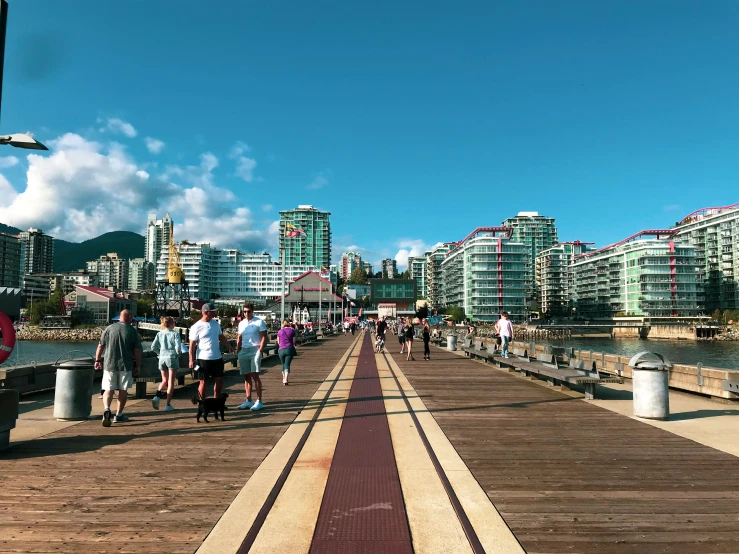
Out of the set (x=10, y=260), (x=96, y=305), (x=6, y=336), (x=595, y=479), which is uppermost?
(x=10, y=260)

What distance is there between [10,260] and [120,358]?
611 feet

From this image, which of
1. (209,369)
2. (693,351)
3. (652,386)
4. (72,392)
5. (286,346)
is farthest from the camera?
(693,351)

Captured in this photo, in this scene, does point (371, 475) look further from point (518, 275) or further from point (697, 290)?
point (697, 290)

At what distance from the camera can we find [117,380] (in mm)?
8055

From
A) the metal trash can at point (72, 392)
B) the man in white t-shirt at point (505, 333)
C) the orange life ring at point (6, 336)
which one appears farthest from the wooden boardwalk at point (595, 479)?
the man in white t-shirt at point (505, 333)

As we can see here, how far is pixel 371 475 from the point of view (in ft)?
17.9

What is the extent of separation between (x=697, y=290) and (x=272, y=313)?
356ft

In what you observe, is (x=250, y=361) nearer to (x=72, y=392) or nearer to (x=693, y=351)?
(x=72, y=392)

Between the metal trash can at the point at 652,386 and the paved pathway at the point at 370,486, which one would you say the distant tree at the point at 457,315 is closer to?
the metal trash can at the point at 652,386

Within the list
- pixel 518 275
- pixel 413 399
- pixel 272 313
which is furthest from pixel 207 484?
pixel 272 313

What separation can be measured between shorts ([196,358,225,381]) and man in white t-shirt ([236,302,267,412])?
0.88 metres

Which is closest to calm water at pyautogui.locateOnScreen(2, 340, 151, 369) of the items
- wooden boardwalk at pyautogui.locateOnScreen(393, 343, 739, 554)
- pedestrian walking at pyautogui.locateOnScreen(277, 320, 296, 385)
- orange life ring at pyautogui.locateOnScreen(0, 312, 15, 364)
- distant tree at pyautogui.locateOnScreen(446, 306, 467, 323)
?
pedestrian walking at pyautogui.locateOnScreen(277, 320, 296, 385)

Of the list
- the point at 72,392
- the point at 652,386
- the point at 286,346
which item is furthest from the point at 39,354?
the point at 652,386

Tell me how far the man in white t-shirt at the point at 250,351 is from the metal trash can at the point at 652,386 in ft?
22.1
